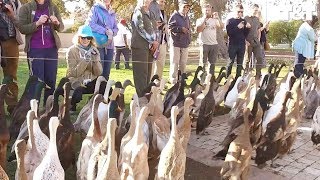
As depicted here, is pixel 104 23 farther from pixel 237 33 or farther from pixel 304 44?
pixel 304 44

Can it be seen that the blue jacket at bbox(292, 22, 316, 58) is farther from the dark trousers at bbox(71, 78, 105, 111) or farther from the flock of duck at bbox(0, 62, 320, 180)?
the dark trousers at bbox(71, 78, 105, 111)

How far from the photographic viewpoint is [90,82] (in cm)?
769

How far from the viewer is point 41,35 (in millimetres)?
6867

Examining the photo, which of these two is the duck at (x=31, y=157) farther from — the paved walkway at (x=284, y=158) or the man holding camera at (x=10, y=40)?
the man holding camera at (x=10, y=40)

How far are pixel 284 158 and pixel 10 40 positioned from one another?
464 cm

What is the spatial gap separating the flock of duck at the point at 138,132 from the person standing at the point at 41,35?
2.15 ft

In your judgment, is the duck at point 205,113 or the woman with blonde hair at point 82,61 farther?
the woman with blonde hair at point 82,61

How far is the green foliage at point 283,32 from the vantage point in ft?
113

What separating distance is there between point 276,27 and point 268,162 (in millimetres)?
30160

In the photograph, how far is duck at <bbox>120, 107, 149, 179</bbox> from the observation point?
418 cm

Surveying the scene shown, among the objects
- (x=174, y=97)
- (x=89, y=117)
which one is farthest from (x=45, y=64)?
(x=174, y=97)

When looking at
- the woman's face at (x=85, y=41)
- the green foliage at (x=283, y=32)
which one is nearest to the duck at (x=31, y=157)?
the woman's face at (x=85, y=41)

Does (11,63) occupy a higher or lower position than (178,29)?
lower

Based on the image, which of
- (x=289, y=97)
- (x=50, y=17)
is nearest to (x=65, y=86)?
(x=50, y=17)
